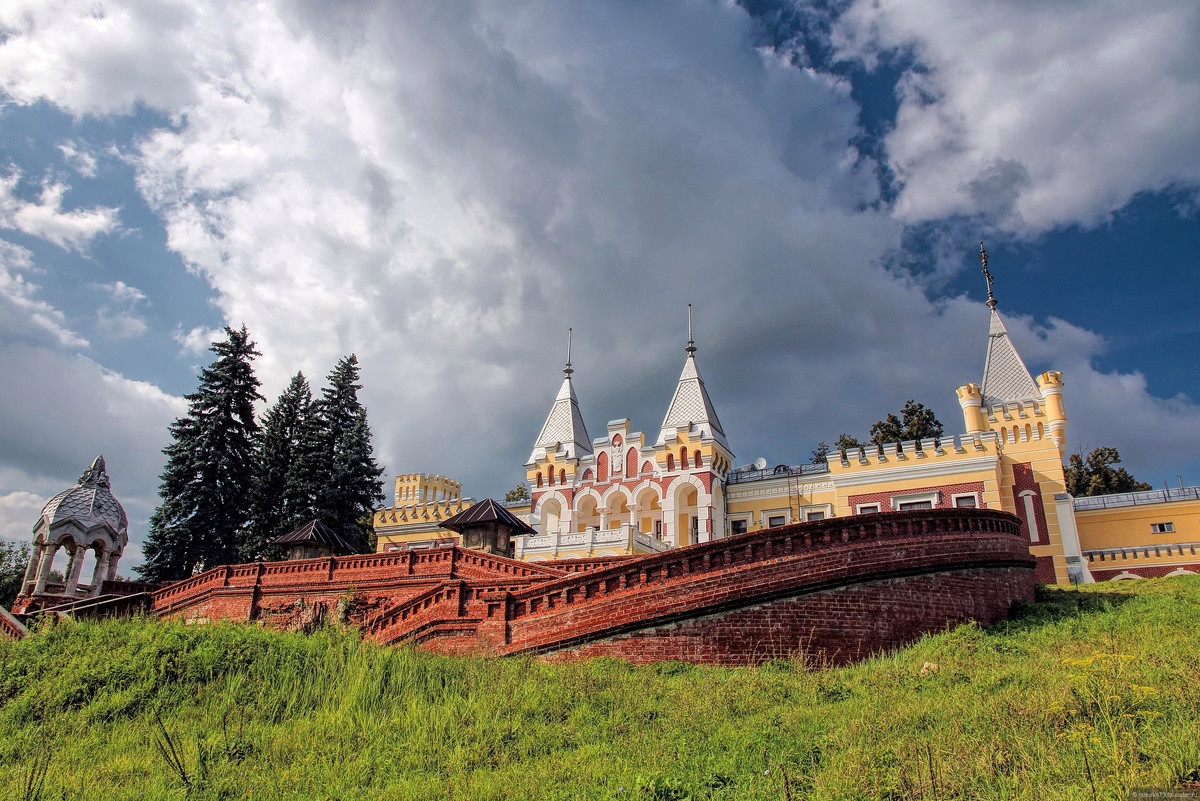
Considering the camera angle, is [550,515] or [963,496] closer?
[963,496]

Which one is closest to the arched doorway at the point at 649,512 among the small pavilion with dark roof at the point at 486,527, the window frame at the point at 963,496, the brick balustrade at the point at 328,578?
the small pavilion with dark roof at the point at 486,527

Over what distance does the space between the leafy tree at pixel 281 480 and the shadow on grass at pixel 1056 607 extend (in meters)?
30.4

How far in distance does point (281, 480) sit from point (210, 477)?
3.85m

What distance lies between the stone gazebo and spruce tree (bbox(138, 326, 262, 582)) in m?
4.83

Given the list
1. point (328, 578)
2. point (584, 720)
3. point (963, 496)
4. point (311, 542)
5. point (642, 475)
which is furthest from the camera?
point (642, 475)

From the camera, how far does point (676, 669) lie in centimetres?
1214

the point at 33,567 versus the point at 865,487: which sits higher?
the point at 865,487

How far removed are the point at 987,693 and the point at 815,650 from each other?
409cm

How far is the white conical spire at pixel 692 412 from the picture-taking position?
3328cm

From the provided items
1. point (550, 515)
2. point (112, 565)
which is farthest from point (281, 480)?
point (550, 515)

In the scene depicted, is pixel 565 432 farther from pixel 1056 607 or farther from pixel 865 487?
pixel 1056 607

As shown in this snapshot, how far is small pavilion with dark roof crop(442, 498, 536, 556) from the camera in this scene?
23.9 metres

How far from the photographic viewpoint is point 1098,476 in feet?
138

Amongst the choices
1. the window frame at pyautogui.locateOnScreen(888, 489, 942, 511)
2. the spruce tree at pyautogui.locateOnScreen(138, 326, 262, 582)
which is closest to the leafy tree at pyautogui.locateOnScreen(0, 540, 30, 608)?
the spruce tree at pyautogui.locateOnScreen(138, 326, 262, 582)
